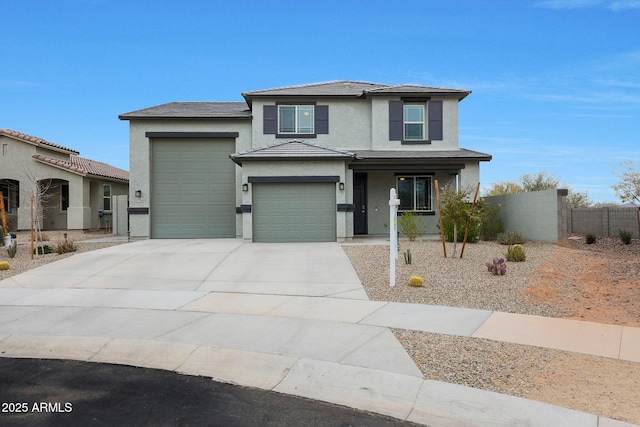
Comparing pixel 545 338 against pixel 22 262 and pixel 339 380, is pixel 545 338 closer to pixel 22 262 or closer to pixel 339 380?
pixel 339 380

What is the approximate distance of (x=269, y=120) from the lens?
68.7ft

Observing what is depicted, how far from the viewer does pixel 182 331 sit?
717 centimetres

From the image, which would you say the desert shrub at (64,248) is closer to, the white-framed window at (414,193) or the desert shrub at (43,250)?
the desert shrub at (43,250)

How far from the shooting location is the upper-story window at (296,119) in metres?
21.0

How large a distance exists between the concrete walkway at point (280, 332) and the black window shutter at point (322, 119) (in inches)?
410

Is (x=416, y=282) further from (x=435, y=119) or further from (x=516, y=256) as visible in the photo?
(x=435, y=119)

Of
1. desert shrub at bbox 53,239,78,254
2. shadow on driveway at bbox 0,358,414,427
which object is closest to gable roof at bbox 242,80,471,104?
desert shrub at bbox 53,239,78,254

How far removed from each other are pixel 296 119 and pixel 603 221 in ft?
46.8

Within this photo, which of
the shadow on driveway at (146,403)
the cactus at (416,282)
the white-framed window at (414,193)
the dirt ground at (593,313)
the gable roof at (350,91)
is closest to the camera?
the shadow on driveway at (146,403)

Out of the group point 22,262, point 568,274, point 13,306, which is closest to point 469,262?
point 568,274

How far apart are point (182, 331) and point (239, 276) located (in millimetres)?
4369

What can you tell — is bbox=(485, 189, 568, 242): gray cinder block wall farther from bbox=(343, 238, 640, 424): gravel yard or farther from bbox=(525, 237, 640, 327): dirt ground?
bbox=(525, 237, 640, 327): dirt ground

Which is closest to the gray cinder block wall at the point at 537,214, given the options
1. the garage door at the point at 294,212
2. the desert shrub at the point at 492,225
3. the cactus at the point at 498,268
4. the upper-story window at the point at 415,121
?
the desert shrub at the point at 492,225

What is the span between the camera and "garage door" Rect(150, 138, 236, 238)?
814 inches
